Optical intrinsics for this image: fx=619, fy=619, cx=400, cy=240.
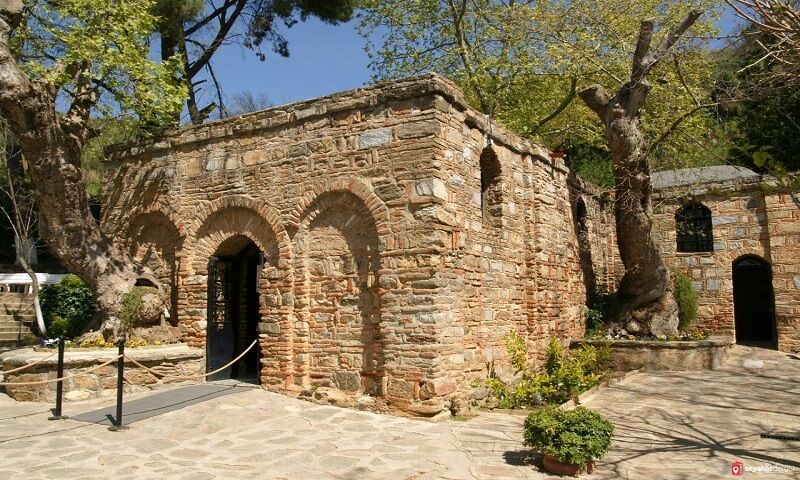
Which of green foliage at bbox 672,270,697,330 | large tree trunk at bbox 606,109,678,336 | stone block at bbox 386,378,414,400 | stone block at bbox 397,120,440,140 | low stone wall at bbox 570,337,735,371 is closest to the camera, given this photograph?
stone block at bbox 386,378,414,400

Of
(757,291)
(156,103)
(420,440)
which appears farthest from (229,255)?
(757,291)

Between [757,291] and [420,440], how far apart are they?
1516 centimetres

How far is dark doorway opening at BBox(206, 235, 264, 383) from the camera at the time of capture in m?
9.84

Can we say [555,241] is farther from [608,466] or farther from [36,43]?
[36,43]

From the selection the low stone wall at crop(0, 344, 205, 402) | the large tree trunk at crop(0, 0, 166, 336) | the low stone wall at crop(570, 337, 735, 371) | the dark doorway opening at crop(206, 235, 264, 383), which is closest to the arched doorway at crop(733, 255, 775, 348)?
the low stone wall at crop(570, 337, 735, 371)

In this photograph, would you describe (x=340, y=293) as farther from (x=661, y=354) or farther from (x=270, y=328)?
(x=661, y=354)

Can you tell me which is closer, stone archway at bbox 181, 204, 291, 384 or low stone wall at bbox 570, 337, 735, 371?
stone archway at bbox 181, 204, 291, 384

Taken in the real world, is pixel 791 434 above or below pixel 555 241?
below

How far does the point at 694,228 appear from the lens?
52.4 ft

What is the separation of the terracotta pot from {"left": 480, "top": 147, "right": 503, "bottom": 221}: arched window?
472 cm

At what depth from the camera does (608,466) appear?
19.1 ft

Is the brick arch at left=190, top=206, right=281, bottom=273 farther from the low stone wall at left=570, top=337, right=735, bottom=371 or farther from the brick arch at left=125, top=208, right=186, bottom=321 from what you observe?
the low stone wall at left=570, top=337, right=735, bottom=371

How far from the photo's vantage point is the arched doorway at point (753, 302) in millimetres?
17734

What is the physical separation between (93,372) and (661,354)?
9669 mm
